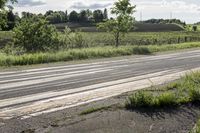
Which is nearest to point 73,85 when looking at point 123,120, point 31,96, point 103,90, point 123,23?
point 103,90

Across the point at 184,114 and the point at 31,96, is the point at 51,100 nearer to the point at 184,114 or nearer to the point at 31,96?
the point at 31,96

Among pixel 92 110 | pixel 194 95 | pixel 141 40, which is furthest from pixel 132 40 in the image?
pixel 92 110

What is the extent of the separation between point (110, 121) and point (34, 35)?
31015 mm

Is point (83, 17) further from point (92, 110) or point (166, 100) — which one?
point (92, 110)

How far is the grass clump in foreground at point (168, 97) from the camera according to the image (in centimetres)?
1023

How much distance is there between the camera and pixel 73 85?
567 inches

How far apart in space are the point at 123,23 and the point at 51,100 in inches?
1049

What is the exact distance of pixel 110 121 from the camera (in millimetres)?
8859

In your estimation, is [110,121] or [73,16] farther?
[73,16]

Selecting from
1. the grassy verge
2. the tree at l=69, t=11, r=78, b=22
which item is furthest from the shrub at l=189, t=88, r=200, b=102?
the tree at l=69, t=11, r=78, b=22

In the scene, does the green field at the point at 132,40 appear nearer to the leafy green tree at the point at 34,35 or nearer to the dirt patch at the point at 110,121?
the leafy green tree at the point at 34,35

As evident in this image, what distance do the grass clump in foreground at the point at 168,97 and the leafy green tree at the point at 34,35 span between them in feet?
88.7

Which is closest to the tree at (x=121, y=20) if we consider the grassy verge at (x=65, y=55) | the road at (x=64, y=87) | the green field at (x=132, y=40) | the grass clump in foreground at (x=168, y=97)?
the grassy verge at (x=65, y=55)

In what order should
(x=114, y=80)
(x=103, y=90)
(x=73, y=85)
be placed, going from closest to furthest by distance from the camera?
(x=103, y=90), (x=73, y=85), (x=114, y=80)
